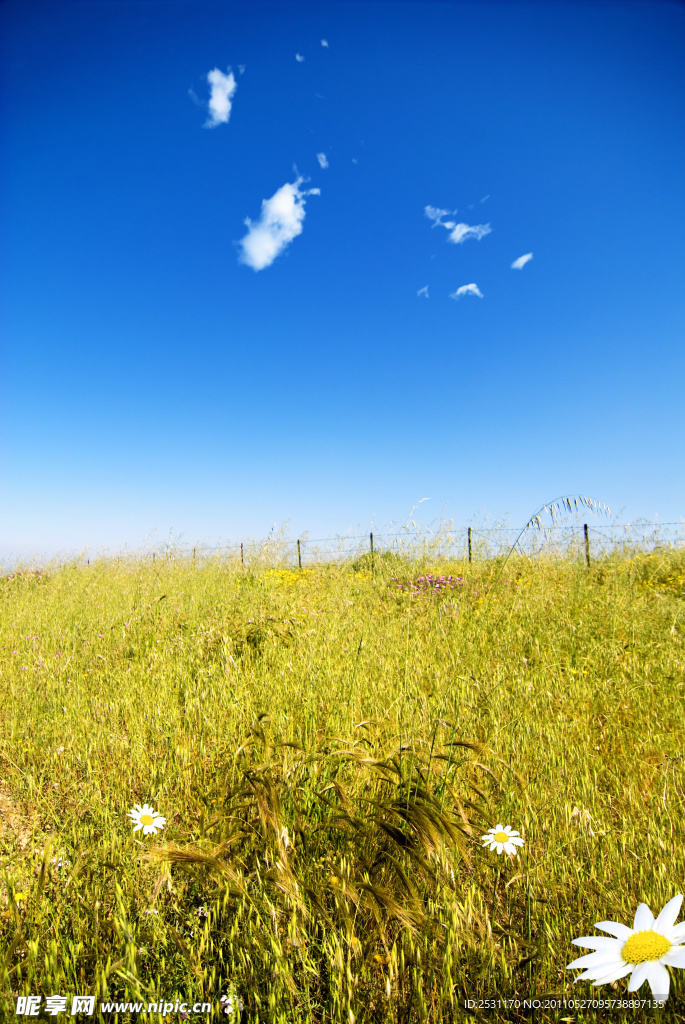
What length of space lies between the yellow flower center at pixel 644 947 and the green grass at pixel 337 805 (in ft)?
1.02

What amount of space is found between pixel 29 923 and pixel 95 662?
2.39 m

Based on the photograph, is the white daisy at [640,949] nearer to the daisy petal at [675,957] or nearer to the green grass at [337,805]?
the daisy petal at [675,957]

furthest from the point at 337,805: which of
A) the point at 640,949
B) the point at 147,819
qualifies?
the point at 640,949

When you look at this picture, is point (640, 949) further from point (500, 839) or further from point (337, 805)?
point (337, 805)

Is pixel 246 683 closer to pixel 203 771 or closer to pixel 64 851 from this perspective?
pixel 203 771

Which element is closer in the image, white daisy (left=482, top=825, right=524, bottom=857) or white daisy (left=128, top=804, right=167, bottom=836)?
white daisy (left=482, top=825, right=524, bottom=857)

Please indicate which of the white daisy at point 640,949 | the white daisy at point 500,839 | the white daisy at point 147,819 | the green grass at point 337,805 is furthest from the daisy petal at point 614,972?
the white daisy at point 147,819

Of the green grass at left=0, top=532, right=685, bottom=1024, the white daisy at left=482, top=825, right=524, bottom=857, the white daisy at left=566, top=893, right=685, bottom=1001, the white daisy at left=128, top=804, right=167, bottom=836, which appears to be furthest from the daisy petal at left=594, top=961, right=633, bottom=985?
the white daisy at left=128, top=804, right=167, bottom=836

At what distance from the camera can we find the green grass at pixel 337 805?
1.03m

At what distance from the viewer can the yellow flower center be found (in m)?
0.68

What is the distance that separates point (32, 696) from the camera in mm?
2846

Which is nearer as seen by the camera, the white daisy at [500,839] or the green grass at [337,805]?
the green grass at [337,805]

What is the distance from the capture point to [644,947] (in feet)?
2.28

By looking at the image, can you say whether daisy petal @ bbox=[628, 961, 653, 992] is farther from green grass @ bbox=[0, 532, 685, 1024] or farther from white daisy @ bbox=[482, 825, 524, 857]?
white daisy @ bbox=[482, 825, 524, 857]
